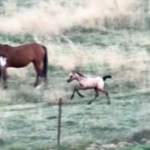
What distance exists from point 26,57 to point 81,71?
25 centimetres

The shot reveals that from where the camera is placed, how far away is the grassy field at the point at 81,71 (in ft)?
8.65

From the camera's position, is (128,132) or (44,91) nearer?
(44,91)

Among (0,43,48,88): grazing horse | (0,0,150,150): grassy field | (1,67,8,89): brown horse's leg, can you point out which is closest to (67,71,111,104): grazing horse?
(0,0,150,150): grassy field

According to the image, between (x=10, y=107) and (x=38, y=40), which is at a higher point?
(x=38, y=40)

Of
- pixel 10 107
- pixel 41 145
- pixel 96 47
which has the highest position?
pixel 96 47

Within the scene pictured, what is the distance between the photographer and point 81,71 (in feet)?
8.99

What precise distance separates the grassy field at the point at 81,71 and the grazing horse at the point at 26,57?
24 millimetres

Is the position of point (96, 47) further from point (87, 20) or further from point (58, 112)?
point (58, 112)

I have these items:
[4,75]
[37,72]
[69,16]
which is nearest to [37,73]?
[37,72]

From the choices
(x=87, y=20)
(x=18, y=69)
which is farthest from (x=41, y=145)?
(x=87, y=20)

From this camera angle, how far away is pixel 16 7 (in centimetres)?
260

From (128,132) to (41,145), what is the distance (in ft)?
1.32

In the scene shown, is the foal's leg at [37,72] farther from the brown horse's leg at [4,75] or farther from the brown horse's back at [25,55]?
the brown horse's leg at [4,75]

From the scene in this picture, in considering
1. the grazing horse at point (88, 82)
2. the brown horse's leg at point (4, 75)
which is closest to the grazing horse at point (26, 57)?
the brown horse's leg at point (4, 75)
